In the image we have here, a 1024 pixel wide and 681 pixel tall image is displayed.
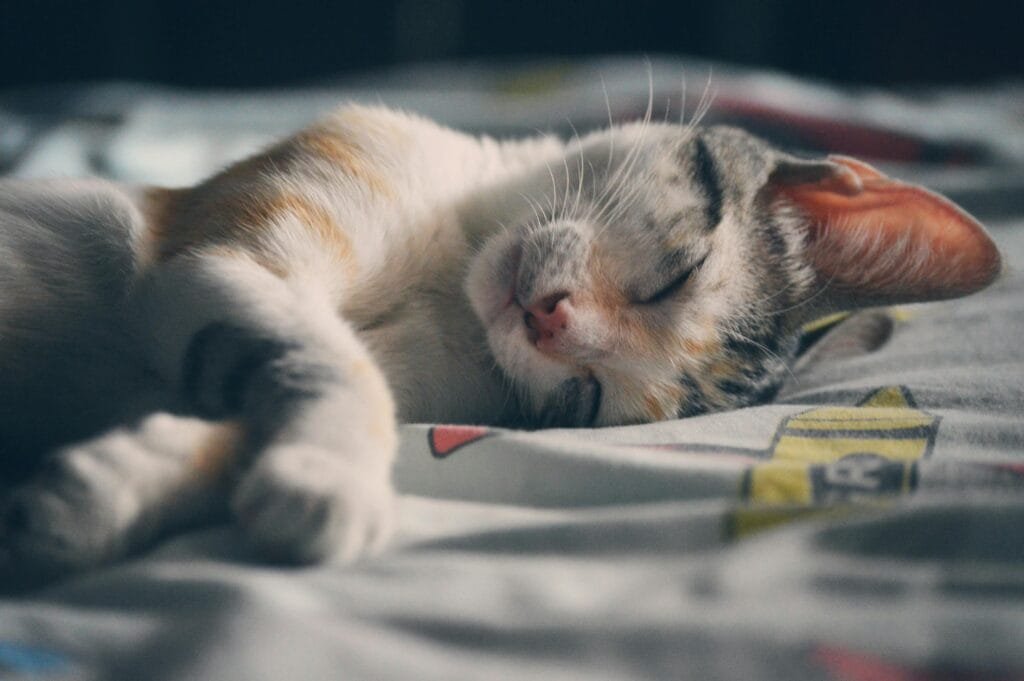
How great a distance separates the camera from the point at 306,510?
0.62 m

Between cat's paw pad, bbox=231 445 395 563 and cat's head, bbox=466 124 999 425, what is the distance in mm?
418

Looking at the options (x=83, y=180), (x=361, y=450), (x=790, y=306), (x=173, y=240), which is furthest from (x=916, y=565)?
Answer: (x=83, y=180)

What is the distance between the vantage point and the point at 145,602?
1.86 ft

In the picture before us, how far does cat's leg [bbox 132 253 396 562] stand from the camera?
2.04 feet

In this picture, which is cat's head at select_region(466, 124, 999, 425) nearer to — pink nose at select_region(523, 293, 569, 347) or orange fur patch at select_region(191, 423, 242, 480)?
pink nose at select_region(523, 293, 569, 347)

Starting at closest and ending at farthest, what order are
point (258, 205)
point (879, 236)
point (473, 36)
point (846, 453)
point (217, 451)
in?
point (217, 451) < point (846, 453) < point (258, 205) < point (879, 236) < point (473, 36)

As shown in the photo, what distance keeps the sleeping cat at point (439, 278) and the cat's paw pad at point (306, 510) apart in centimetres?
8

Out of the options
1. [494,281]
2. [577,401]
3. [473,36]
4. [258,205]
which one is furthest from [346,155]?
[473,36]

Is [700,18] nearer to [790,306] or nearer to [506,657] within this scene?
[790,306]

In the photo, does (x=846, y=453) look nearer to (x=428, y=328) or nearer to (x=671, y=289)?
(x=671, y=289)

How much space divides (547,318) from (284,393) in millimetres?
356

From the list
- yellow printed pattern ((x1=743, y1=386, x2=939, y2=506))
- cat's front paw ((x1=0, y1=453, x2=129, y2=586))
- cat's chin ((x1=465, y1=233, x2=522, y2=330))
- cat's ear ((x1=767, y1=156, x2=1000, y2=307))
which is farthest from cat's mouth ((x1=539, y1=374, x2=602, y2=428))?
cat's front paw ((x1=0, y1=453, x2=129, y2=586))

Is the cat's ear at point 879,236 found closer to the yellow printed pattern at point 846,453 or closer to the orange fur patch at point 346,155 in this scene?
the yellow printed pattern at point 846,453

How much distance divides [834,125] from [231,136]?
4.69ft
